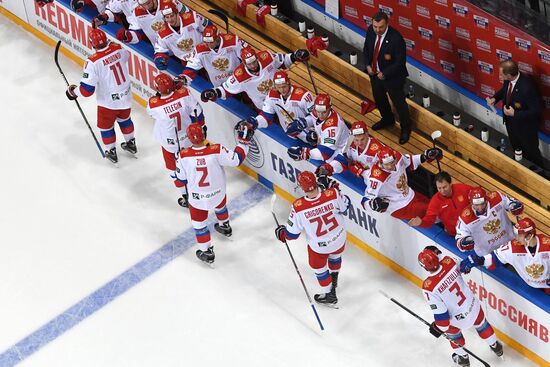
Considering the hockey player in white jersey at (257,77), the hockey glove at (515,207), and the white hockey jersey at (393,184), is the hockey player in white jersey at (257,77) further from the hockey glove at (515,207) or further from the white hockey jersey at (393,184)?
the hockey glove at (515,207)

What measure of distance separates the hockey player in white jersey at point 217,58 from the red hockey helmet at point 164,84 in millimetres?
456

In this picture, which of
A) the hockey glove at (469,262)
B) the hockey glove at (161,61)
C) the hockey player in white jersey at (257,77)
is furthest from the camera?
the hockey glove at (161,61)

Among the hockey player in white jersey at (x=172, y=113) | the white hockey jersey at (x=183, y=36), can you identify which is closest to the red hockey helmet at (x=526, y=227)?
the hockey player in white jersey at (x=172, y=113)

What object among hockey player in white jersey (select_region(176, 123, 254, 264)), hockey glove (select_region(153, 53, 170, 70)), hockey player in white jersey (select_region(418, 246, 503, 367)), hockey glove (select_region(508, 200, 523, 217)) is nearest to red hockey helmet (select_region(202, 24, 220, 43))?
hockey glove (select_region(153, 53, 170, 70))

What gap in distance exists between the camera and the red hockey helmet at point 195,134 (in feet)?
39.2

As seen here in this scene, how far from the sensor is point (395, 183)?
11742 mm

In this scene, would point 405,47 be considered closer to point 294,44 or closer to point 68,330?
point 294,44

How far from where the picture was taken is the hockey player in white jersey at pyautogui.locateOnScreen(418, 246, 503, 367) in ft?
35.4

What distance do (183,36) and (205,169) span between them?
191 cm

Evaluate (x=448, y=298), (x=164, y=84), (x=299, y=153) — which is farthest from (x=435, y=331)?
(x=164, y=84)

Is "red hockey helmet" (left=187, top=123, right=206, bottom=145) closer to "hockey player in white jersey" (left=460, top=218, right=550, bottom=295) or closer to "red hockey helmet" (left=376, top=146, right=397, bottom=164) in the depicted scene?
"red hockey helmet" (left=376, top=146, right=397, bottom=164)

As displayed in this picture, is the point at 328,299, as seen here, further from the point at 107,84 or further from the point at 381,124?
the point at 107,84

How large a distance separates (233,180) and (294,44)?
65.3 inches

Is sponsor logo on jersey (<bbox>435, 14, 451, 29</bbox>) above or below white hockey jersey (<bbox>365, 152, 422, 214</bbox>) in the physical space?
above
